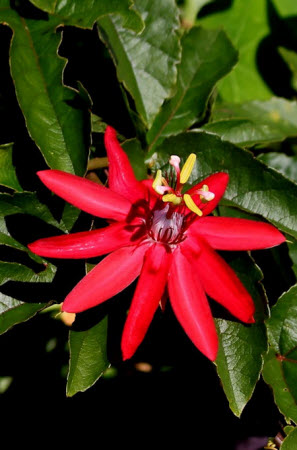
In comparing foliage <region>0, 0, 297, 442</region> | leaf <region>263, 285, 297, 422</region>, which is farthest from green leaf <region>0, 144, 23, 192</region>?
leaf <region>263, 285, 297, 422</region>

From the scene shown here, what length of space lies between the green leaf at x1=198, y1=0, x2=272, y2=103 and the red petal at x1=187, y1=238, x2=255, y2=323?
3.96ft

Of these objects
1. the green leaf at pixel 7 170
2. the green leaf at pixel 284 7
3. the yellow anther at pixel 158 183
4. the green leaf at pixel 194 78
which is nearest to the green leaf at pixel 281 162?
the green leaf at pixel 194 78

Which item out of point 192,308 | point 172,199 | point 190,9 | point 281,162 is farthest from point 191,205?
point 190,9

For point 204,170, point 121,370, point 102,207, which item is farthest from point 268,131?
point 121,370

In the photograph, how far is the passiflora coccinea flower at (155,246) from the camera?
0.96m

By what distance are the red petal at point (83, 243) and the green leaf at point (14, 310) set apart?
14 cm

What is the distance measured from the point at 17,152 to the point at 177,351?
0.56 metres

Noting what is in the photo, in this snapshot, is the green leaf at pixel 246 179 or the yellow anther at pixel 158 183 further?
the green leaf at pixel 246 179

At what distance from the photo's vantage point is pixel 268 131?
1440 millimetres

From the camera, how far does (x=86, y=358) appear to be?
1.03 metres

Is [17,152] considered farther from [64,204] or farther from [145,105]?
[145,105]

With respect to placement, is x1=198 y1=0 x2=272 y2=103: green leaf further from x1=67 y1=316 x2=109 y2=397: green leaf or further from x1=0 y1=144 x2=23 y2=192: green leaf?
x1=67 y1=316 x2=109 y2=397: green leaf

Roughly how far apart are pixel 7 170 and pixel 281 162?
634 millimetres

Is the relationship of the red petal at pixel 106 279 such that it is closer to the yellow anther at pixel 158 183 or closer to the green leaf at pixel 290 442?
the yellow anther at pixel 158 183
